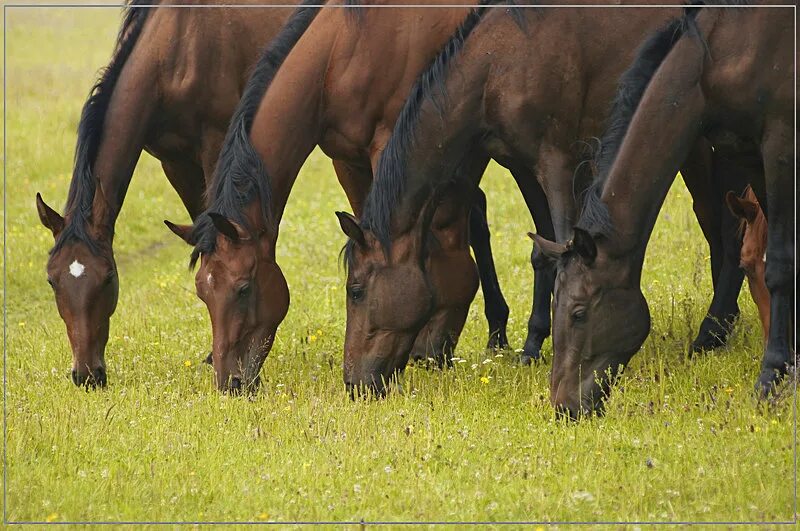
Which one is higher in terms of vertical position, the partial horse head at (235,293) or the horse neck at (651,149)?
the horse neck at (651,149)

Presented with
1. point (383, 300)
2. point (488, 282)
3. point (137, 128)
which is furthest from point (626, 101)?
point (137, 128)

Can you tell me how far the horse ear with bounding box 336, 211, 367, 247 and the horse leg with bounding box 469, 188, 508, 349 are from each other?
1958 millimetres

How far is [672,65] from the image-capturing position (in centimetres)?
752

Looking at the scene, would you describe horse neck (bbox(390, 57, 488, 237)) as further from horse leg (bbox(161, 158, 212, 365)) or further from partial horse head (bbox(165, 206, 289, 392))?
horse leg (bbox(161, 158, 212, 365))

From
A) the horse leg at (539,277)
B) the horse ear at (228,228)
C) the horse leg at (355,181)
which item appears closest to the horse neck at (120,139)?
the horse ear at (228,228)

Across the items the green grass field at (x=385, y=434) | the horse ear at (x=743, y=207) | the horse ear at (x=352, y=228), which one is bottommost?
the green grass field at (x=385, y=434)

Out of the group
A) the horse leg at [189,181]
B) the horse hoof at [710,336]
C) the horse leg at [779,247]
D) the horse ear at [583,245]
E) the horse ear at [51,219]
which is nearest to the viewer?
the horse ear at [583,245]

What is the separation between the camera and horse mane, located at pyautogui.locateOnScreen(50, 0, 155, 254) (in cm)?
868

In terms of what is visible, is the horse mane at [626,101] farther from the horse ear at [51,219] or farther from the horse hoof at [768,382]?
the horse ear at [51,219]

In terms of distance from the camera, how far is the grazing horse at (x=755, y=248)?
8273mm

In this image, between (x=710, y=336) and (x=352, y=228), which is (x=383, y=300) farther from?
(x=710, y=336)

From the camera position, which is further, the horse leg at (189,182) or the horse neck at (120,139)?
the horse leg at (189,182)

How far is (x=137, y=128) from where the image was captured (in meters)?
9.30

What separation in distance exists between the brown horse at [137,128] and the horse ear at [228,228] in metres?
0.96
